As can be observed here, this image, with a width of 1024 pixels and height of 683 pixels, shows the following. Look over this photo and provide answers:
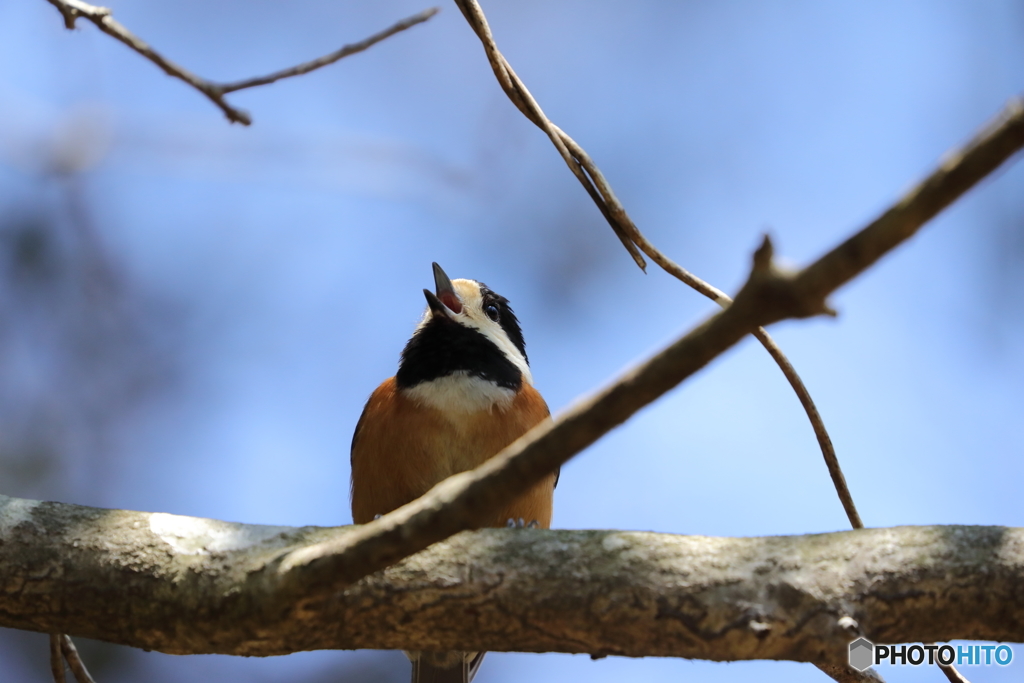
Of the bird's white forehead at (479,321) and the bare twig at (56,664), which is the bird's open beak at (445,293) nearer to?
the bird's white forehead at (479,321)

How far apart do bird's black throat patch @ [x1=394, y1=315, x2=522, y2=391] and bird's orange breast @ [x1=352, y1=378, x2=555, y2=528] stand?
16 centimetres

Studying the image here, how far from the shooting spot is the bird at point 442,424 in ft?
11.9

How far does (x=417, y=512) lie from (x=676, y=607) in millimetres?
926

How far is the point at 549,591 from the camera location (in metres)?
2.33

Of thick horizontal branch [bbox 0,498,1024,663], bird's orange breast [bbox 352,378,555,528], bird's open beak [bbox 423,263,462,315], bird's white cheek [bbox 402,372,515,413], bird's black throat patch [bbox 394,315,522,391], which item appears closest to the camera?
thick horizontal branch [bbox 0,498,1024,663]

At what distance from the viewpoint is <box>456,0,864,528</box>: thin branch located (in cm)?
285

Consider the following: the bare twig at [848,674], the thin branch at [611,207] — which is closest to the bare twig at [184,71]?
the thin branch at [611,207]

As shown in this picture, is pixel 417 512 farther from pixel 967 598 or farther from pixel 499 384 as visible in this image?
pixel 499 384

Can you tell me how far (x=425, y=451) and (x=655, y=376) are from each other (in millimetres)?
2304

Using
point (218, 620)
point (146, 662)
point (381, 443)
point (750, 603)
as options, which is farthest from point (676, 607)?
point (146, 662)

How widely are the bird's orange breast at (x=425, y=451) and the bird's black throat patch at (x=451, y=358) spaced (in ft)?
0.52

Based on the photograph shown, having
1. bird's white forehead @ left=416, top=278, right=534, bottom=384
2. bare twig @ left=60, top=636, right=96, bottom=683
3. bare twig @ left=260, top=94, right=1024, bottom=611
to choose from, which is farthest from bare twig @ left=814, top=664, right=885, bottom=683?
bare twig @ left=60, top=636, right=96, bottom=683

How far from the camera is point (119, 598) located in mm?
2395

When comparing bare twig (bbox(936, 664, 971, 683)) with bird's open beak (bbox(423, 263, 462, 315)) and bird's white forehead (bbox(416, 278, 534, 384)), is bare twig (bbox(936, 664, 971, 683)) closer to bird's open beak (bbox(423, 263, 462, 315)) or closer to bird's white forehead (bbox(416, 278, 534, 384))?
bird's white forehead (bbox(416, 278, 534, 384))
